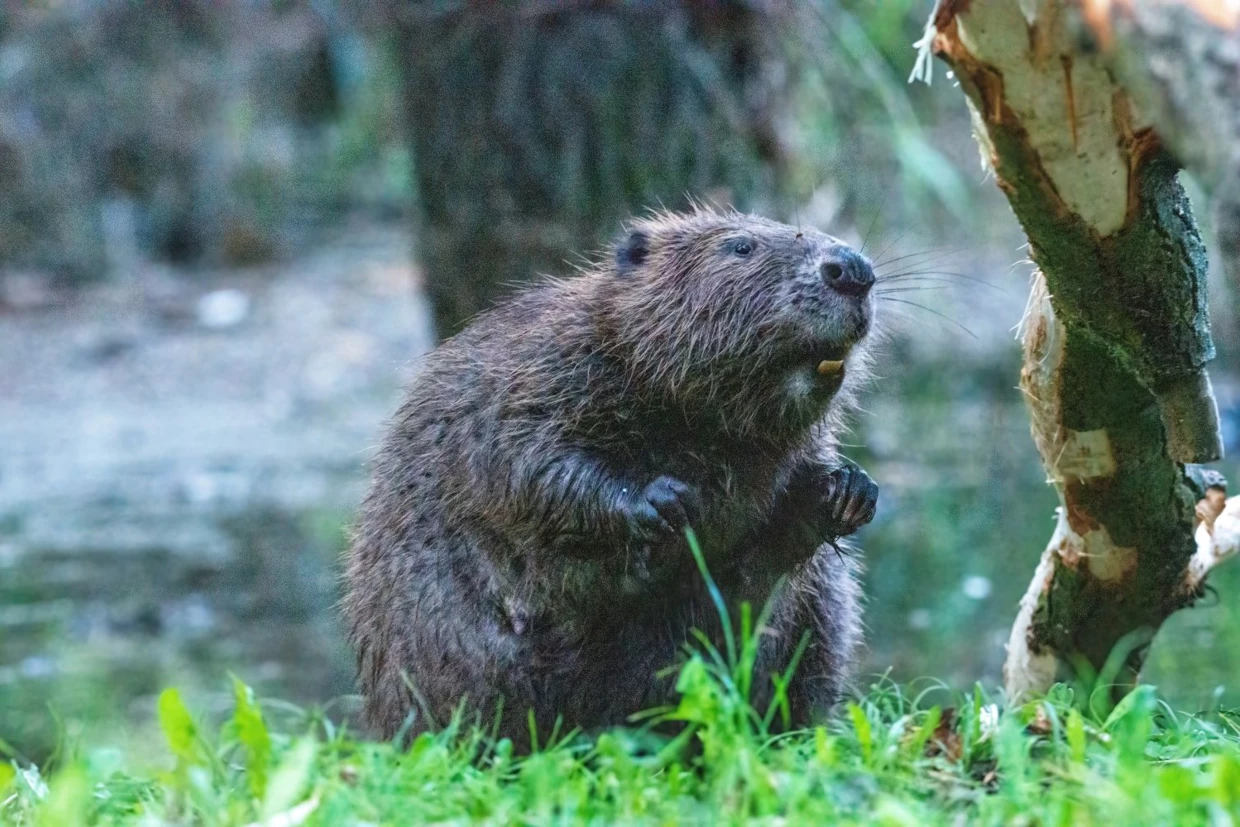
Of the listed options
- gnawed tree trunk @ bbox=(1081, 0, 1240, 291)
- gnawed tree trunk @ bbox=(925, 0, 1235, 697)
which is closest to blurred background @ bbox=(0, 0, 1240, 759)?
gnawed tree trunk @ bbox=(925, 0, 1235, 697)

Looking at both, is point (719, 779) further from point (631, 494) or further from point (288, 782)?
point (631, 494)

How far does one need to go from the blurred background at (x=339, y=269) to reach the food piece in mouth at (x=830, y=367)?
417 mm

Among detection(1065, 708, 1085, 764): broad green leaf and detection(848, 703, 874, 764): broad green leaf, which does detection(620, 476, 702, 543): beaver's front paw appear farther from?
detection(1065, 708, 1085, 764): broad green leaf

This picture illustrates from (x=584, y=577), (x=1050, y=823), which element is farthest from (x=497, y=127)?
(x=1050, y=823)

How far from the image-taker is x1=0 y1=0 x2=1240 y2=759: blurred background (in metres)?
6.63

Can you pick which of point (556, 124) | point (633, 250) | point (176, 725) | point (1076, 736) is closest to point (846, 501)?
point (633, 250)

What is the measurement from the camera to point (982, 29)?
2900mm

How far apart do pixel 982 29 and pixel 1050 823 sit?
1.33 metres

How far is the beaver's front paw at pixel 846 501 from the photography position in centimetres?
388

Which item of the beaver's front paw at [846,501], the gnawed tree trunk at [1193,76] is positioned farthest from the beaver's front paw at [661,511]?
the gnawed tree trunk at [1193,76]

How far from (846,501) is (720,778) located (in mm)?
1307

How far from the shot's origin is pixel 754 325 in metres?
3.79

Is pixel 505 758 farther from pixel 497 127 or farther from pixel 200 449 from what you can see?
pixel 200 449

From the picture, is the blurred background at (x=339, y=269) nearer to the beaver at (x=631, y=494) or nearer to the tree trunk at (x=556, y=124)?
the tree trunk at (x=556, y=124)
